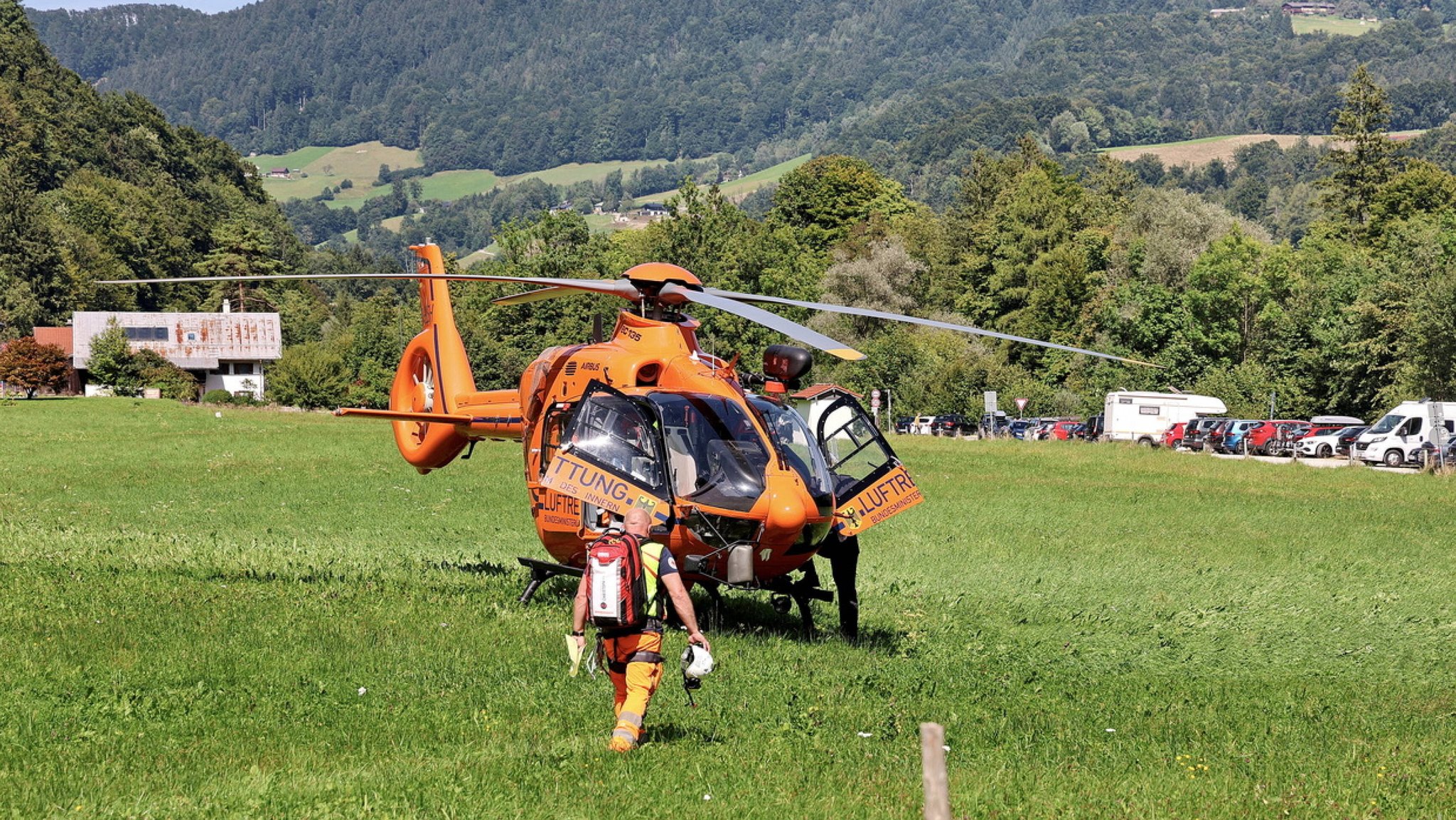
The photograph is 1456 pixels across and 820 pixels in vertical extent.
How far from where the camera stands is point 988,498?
35094 mm

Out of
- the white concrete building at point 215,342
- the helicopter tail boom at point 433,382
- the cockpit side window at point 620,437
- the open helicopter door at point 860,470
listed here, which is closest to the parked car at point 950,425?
the white concrete building at point 215,342

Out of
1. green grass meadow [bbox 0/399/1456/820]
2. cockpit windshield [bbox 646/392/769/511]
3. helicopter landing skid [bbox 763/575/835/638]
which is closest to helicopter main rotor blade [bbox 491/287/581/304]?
cockpit windshield [bbox 646/392/769/511]

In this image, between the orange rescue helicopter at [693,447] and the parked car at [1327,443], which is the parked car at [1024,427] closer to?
the parked car at [1327,443]

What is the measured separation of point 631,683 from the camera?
10.1 m

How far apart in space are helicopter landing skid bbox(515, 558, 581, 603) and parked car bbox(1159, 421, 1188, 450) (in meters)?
51.0

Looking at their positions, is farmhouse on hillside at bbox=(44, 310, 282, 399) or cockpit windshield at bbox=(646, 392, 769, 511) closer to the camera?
cockpit windshield at bbox=(646, 392, 769, 511)

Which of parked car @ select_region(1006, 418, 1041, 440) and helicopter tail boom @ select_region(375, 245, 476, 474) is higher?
helicopter tail boom @ select_region(375, 245, 476, 474)

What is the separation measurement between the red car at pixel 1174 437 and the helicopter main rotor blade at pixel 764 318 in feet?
169

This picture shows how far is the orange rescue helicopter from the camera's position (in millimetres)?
13781

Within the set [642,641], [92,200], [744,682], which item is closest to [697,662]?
[642,641]

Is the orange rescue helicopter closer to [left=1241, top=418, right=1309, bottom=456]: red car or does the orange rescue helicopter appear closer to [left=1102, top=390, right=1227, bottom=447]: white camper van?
[left=1241, top=418, right=1309, bottom=456]: red car

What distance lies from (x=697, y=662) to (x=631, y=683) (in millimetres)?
522

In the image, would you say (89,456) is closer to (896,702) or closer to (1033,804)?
(896,702)

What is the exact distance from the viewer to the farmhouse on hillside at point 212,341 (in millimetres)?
97938
